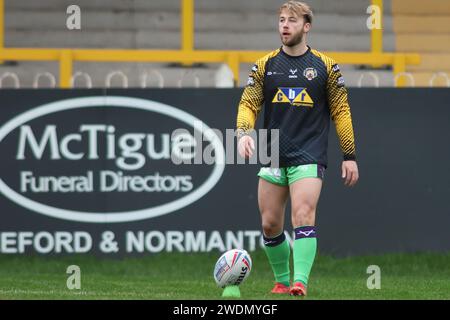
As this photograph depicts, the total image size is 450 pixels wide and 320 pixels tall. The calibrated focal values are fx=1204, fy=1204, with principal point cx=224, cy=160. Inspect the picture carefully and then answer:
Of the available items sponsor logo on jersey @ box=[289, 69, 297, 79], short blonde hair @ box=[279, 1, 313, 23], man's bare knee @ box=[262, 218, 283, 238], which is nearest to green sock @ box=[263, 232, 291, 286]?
man's bare knee @ box=[262, 218, 283, 238]

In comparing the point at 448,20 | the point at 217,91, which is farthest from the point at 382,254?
the point at 448,20

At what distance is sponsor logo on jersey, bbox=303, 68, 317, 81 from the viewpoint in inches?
342

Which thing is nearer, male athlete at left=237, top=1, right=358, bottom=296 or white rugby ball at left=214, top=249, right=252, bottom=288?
white rugby ball at left=214, top=249, right=252, bottom=288

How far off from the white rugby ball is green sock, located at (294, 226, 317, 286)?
1.15ft

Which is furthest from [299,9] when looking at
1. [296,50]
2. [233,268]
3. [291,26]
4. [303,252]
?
[233,268]

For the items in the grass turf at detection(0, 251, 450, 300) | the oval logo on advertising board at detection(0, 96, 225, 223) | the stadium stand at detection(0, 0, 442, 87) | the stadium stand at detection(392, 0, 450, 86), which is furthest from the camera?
the stadium stand at detection(392, 0, 450, 86)

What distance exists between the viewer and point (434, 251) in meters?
12.6

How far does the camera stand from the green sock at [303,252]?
27.9ft

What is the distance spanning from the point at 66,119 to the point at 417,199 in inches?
149

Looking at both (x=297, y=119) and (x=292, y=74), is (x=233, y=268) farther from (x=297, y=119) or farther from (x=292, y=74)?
(x=292, y=74)

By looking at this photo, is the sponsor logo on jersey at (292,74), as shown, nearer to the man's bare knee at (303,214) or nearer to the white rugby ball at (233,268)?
the man's bare knee at (303,214)

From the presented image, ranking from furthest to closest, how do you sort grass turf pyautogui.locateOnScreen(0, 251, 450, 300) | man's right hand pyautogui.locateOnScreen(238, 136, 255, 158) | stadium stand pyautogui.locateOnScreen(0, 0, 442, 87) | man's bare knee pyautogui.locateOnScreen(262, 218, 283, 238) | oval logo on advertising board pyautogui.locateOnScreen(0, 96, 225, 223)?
stadium stand pyautogui.locateOnScreen(0, 0, 442, 87) < oval logo on advertising board pyautogui.locateOnScreen(0, 96, 225, 223) < grass turf pyautogui.locateOnScreen(0, 251, 450, 300) < man's bare knee pyautogui.locateOnScreen(262, 218, 283, 238) < man's right hand pyautogui.locateOnScreen(238, 136, 255, 158)

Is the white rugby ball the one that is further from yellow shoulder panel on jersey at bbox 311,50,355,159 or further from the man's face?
the man's face

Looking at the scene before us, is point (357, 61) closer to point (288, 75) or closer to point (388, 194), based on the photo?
point (388, 194)
